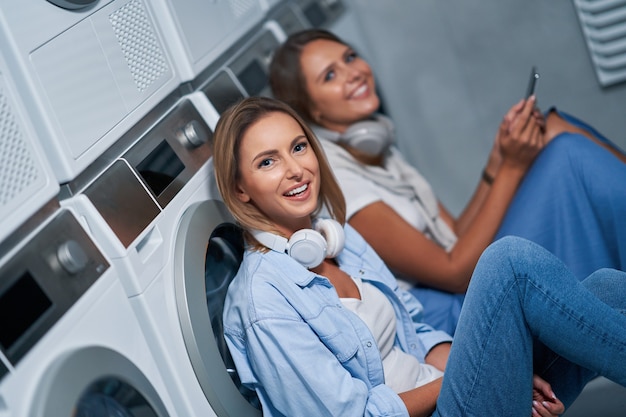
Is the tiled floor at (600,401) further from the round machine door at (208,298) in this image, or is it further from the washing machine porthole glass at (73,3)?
the washing machine porthole glass at (73,3)

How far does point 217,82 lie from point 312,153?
37 centimetres

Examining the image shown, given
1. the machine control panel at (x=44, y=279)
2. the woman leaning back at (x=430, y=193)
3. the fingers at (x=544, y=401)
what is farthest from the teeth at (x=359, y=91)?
the machine control panel at (x=44, y=279)

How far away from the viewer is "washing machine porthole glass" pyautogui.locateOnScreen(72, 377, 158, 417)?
1.04 m

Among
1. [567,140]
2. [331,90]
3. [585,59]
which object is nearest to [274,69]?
[331,90]

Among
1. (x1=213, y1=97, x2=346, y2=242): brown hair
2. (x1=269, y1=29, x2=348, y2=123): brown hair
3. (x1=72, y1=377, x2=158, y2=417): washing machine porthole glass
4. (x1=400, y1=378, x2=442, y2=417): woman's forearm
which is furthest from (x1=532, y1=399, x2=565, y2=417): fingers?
(x1=269, y1=29, x2=348, y2=123): brown hair

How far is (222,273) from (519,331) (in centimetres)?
55

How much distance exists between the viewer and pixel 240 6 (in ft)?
6.37

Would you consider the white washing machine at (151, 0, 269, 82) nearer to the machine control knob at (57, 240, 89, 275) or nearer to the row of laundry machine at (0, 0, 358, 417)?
the row of laundry machine at (0, 0, 358, 417)

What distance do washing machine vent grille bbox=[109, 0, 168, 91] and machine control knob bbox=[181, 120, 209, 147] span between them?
109 mm

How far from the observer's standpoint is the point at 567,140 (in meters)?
1.80

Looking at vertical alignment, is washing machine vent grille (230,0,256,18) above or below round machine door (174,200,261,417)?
above

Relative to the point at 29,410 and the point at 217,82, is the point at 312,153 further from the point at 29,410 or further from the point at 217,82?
the point at 29,410

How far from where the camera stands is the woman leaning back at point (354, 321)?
1.29 metres

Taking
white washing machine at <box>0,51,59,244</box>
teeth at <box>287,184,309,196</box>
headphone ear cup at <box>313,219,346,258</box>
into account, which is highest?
white washing machine at <box>0,51,59,244</box>
